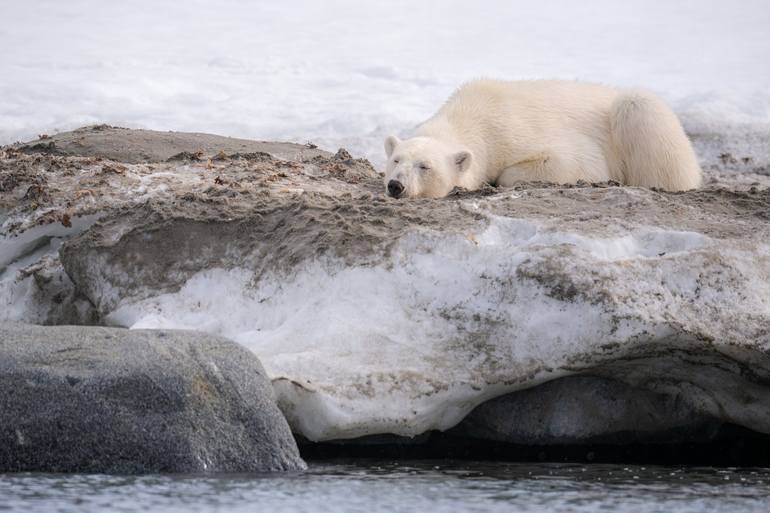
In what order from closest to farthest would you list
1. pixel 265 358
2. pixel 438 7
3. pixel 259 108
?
pixel 265 358
pixel 259 108
pixel 438 7

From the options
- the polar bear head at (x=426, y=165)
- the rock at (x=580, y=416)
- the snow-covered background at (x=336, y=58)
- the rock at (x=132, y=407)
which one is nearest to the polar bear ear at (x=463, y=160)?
the polar bear head at (x=426, y=165)

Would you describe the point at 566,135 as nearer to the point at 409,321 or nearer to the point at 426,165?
the point at 426,165

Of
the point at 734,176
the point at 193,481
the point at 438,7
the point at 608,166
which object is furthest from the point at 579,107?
the point at 438,7

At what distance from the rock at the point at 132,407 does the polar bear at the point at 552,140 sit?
13.6 feet

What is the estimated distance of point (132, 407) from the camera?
490 cm

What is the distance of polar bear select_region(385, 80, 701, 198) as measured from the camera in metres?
9.37

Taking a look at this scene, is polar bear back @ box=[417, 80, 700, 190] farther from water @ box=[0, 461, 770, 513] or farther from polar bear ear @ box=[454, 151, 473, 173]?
water @ box=[0, 461, 770, 513]

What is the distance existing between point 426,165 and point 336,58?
9360 millimetres

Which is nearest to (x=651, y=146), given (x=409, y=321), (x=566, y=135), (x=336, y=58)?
(x=566, y=135)

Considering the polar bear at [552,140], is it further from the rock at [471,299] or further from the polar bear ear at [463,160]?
the rock at [471,299]

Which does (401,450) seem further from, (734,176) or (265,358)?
(734,176)

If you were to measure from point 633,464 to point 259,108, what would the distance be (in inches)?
373

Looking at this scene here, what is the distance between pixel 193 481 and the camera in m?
4.71

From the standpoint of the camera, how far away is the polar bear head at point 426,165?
8.62 metres
